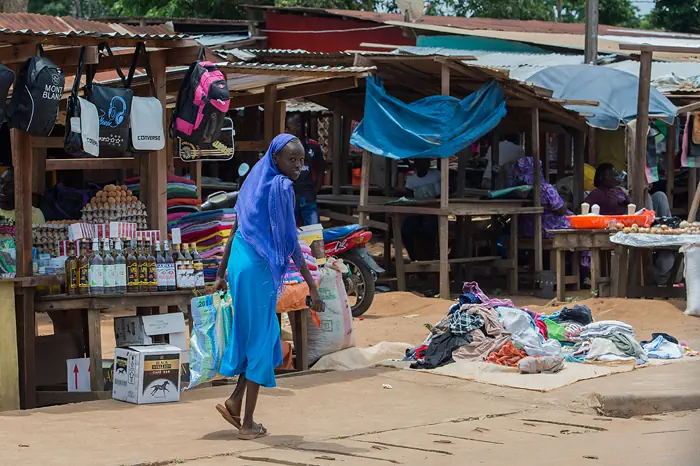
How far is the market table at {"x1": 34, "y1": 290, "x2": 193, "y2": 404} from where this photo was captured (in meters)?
7.38

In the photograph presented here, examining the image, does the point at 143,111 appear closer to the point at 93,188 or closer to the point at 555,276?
the point at 93,188

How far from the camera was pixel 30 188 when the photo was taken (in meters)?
7.36

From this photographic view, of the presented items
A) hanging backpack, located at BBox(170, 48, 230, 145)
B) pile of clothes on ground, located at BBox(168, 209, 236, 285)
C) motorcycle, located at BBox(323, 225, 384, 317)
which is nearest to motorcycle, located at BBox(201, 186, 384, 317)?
motorcycle, located at BBox(323, 225, 384, 317)

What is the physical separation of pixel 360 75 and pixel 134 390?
3.57m

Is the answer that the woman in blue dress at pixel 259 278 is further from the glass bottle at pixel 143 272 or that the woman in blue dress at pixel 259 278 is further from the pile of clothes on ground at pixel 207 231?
the pile of clothes on ground at pixel 207 231

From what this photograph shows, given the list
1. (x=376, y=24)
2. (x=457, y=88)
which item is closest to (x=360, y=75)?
(x=457, y=88)

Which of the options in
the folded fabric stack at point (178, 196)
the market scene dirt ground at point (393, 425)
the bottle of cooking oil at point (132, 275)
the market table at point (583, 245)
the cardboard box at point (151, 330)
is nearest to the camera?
the market scene dirt ground at point (393, 425)

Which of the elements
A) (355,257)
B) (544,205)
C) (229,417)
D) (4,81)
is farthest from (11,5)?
(229,417)

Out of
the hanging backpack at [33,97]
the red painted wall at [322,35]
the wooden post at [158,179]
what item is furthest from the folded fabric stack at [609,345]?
the red painted wall at [322,35]

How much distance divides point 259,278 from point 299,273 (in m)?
2.07

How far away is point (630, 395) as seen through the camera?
747 cm

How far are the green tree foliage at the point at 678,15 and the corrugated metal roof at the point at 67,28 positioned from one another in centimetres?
2564

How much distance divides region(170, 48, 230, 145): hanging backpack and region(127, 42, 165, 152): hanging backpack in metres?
0.14

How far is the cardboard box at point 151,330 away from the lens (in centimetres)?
774
